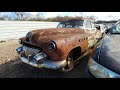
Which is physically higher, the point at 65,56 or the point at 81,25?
the point at 81,25

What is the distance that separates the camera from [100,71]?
89.2 inches

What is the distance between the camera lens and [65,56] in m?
3.58

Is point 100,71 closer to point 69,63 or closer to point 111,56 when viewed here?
point 111,56

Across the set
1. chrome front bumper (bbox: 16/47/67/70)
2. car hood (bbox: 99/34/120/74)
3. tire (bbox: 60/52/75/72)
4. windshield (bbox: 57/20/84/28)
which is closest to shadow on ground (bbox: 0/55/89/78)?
tire (bbox: 60/52/75/72)

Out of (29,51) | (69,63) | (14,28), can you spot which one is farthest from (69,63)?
(14,28)

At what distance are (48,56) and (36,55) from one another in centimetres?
27

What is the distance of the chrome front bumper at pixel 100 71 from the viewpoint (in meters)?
2.17

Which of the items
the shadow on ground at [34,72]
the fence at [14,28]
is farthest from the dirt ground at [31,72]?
the fence at [14,28]

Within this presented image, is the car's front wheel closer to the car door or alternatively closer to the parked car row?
the parked car row

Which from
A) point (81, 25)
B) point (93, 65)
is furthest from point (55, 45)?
point (81, 25)

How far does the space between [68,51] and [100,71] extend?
56.8 inches
